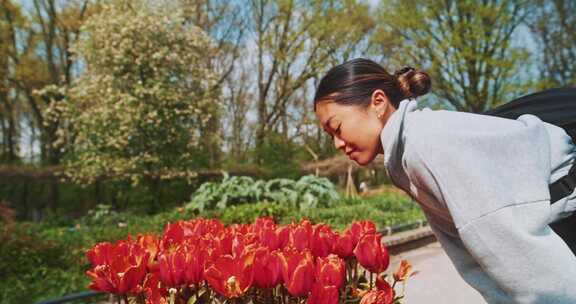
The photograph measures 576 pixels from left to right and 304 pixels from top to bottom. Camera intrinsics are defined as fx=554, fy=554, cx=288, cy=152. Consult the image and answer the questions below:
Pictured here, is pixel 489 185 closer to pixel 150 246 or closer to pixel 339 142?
pixel 339 142

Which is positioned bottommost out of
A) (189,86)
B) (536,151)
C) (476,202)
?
(476,202)

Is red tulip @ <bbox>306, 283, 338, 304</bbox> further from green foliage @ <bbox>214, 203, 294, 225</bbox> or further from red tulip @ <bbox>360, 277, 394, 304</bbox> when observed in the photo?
green foliage @ <bbox>214, 203, 294, 225</bbox>

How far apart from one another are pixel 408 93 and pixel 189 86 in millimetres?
15292

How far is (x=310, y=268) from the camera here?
1348 mm

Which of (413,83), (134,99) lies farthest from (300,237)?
(134,99)

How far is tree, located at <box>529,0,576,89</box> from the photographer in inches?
1049

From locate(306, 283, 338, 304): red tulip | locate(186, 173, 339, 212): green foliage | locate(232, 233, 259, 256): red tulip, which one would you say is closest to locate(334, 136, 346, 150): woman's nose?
locate(232, 233, 259, 256): red tulip

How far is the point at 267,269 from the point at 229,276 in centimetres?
11

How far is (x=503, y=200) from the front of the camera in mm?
1237

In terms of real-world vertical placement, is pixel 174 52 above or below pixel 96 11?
below

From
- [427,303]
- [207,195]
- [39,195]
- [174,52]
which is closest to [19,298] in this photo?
[427,303]

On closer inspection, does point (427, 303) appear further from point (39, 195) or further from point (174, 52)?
point (39, 195)

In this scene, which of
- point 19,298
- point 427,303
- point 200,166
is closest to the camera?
point 427,303

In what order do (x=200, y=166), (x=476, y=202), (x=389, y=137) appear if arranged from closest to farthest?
(x=476, y=202) < (x=389, y=137) < (x=200, y=166)
